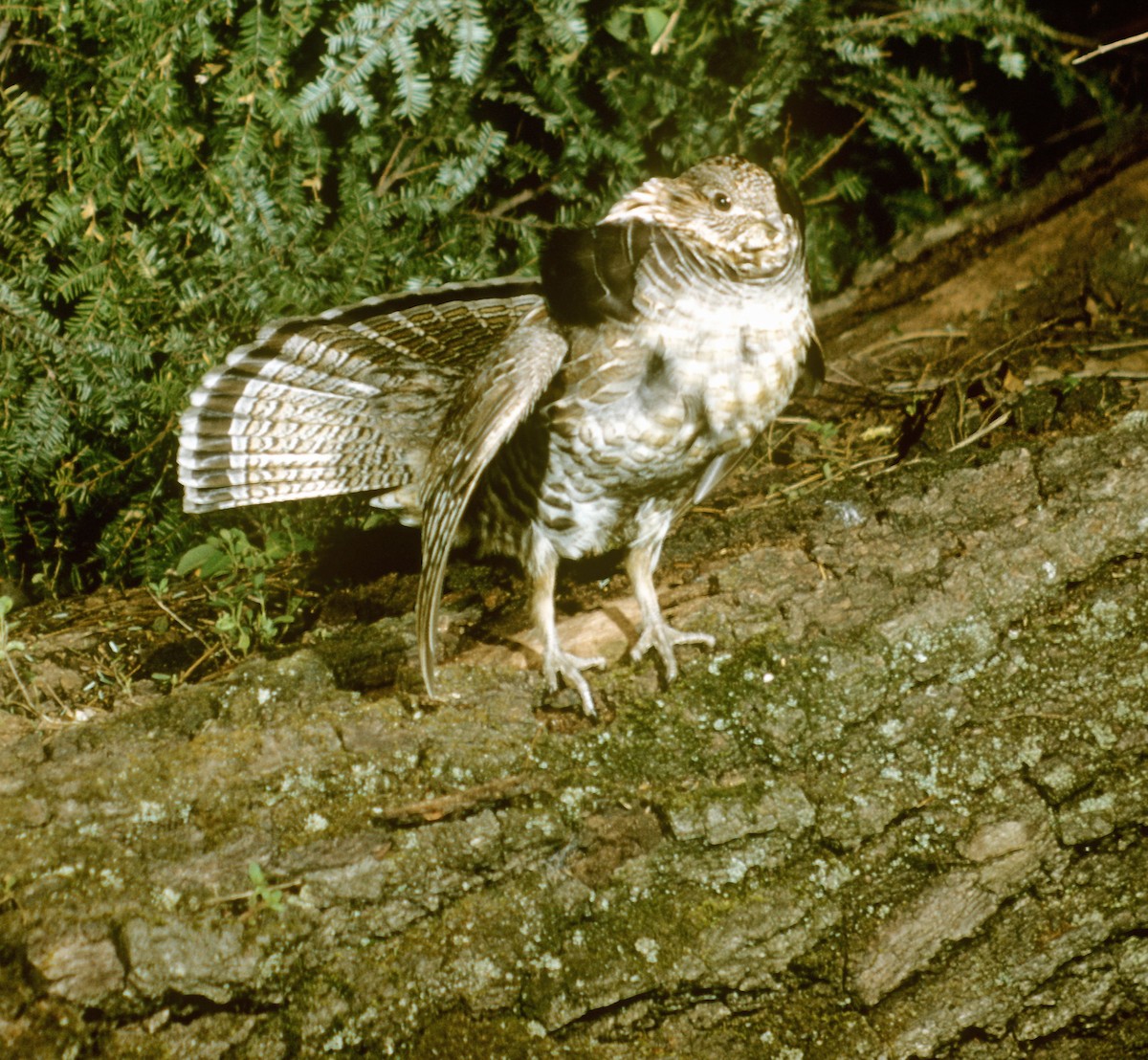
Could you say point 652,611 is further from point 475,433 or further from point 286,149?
point 286,149

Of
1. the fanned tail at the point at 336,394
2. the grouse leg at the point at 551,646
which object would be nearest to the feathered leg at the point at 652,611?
the grouse leg at the point at 551,646

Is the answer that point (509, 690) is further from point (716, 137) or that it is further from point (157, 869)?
point (716, 137)

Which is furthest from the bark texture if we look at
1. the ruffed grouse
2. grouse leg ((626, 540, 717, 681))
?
the ruffed grouse

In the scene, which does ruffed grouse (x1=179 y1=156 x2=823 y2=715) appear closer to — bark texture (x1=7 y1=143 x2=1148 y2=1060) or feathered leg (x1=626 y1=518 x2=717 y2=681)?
feathered leg (x1=626 y1=518 x2=717 y2=681)

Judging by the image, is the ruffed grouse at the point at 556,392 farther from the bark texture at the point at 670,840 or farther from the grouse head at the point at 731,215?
the bark texture at the point at 670,840

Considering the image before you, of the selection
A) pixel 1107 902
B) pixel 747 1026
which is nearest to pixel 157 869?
pixel 747 1026
